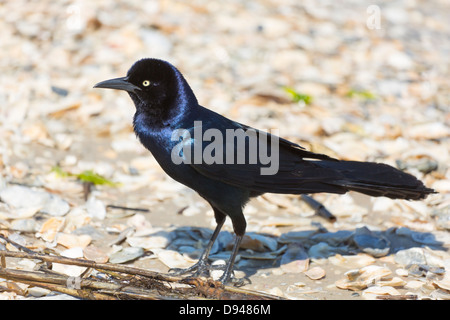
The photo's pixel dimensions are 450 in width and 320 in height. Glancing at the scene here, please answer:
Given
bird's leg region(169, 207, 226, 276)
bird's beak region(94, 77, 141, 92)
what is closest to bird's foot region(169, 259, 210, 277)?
bird's leg region(169, 207, 226, 276)

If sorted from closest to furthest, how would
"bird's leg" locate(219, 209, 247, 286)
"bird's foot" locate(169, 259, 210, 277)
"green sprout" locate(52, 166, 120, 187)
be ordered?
"bird's leg" locate(219, 209, 247, 286) < "bird's foot" locate(169, 259, 210, 277) < "green sprout" locate(52, 166, 120, 187)

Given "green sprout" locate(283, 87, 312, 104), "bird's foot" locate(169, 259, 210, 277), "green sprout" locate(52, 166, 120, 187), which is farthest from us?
"green sprout" locate(283, 87, 312, 104)

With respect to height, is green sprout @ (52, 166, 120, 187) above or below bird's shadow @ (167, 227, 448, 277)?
Answer: above

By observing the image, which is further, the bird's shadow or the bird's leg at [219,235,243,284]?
the bird's shadow

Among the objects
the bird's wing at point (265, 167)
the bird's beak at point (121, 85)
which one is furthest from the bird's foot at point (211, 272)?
the bird's beak at point (121, 85)

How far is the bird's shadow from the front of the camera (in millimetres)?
4297

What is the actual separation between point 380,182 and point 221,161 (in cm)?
108

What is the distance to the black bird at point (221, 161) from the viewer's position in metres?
3.87

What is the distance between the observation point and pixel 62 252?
406 cm
